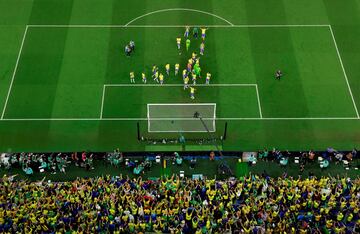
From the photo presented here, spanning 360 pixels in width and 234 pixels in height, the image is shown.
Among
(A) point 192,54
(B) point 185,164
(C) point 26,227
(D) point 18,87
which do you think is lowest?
(C) point 26,227

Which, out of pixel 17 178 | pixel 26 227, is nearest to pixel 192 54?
pixel 17 178

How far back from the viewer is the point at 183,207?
29562mm

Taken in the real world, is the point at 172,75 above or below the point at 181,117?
above

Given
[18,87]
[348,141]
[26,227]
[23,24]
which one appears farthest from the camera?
[23,24]

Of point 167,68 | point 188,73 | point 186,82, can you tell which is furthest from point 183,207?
point 167,68

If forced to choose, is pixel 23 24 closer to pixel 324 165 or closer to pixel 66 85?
pixel 66 85

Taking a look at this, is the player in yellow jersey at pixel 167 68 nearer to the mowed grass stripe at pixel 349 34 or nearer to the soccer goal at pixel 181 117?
the soccer goal at pixel 181 117

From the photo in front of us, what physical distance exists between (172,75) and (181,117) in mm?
4260

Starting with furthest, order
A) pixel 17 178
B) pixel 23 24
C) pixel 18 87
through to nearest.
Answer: pixel 23 24 < pixel 18 87 < pixel 17 178

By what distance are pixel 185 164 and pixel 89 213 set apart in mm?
8213

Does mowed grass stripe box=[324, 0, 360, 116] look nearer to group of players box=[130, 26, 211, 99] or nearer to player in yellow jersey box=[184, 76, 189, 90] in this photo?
group of players box=[130, 26, 211, 99]

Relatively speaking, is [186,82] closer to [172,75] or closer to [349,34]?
[172,75]

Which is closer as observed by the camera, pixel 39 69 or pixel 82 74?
pixel 82 74

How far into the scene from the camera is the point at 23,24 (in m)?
44.7
